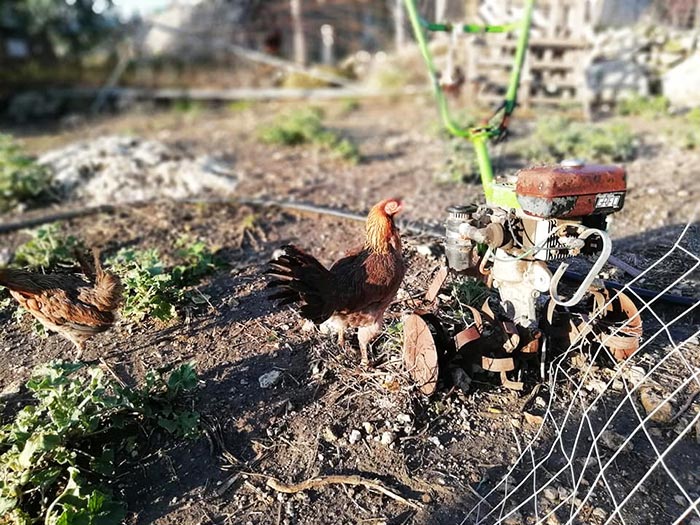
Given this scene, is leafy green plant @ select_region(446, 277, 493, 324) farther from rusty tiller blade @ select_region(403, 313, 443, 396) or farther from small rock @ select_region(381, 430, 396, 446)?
small rock @ select_region(381, 430, 396, 446)

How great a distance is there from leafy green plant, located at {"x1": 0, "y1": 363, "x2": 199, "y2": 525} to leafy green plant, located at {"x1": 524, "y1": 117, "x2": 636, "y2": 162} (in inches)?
201

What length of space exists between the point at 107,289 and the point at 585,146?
5620 millimetres

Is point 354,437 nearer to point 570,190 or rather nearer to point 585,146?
point 570,190

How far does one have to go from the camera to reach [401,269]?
9.55ft

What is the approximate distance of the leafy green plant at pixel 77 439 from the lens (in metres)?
2.19

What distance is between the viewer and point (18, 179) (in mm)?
6090

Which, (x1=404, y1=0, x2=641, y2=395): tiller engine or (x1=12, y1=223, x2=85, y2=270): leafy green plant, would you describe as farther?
(x1=12, y1=223, x2=85, y2=270): leafy green plant

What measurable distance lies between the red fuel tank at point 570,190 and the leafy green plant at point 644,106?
23.5 feet


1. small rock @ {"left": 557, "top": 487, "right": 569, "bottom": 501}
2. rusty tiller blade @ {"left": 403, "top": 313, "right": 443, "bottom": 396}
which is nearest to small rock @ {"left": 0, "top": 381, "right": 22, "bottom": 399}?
rusty tiller blade @ {"left": 403, "top": 313, "right": 443, "bottom": 396}

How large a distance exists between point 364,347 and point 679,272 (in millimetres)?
2474

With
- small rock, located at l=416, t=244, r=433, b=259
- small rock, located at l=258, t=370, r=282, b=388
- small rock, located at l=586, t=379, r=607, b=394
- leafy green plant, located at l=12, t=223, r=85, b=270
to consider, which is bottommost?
small rock, located at l=586, t=379, r=607, b=394

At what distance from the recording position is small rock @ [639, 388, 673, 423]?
2633 mm

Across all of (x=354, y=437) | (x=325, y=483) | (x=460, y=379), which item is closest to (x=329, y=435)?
(x=354, y=437)

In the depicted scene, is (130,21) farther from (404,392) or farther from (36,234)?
(404,392)
